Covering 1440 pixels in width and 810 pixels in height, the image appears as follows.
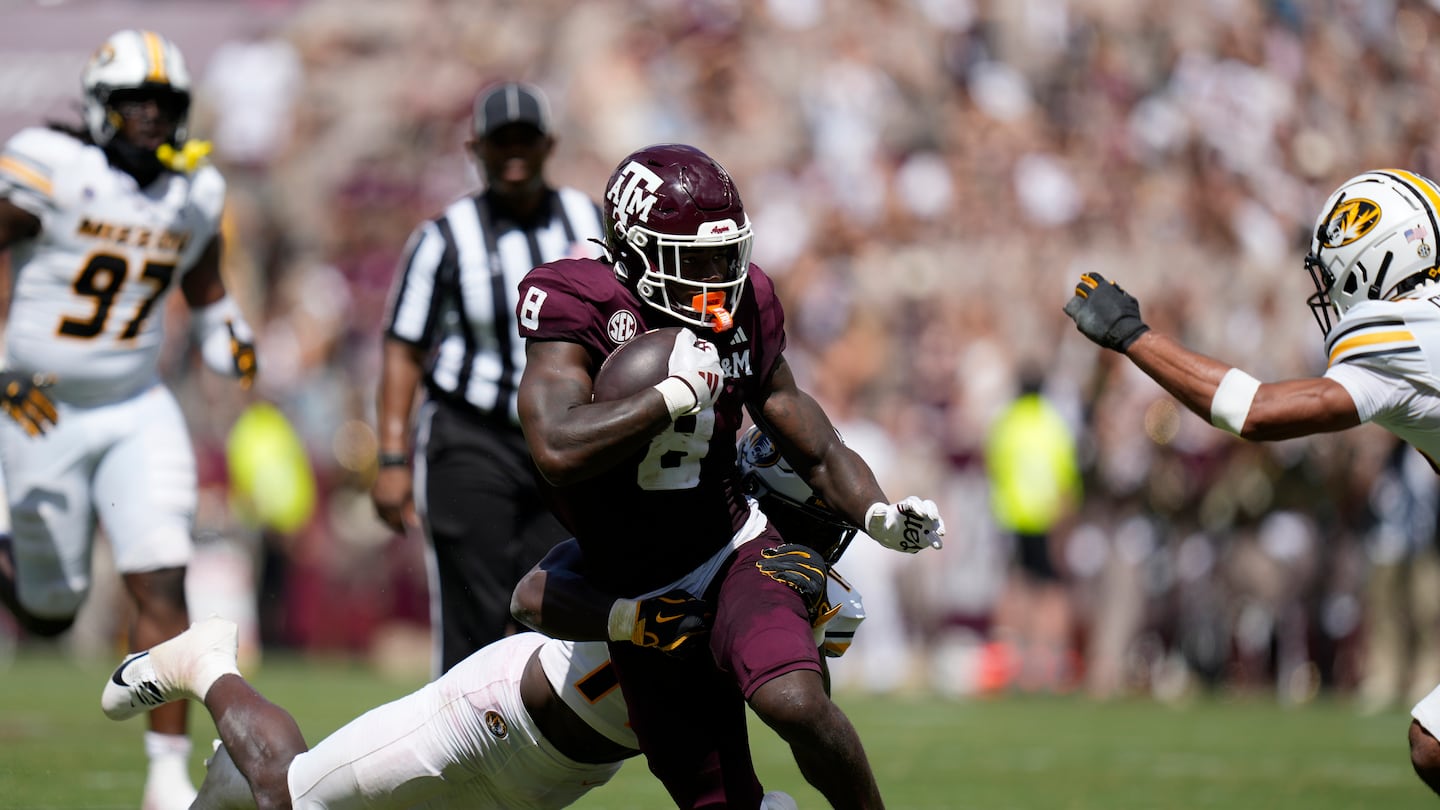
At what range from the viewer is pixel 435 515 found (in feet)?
21.3

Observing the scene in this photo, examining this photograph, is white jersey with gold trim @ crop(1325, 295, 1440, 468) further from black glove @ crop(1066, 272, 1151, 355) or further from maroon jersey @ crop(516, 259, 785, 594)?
maroon jersey @ crop(516, 259, 785, 594)

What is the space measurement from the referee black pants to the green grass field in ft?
2.67

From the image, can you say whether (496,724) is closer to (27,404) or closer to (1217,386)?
(1217,386)

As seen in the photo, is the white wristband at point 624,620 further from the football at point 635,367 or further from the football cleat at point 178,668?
the football cleat at point 178,668

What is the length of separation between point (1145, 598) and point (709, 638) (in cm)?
937

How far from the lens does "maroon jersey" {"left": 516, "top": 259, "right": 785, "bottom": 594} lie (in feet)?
13.8

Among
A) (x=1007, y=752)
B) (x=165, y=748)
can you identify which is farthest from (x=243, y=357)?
(x=1007, y=752)

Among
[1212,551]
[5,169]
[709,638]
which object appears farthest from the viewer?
[1212,551]

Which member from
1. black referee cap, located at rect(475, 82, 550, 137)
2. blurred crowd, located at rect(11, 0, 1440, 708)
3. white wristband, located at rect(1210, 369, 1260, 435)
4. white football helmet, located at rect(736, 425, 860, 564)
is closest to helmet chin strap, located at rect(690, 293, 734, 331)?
white football helmet, located at rect(736, 425, 860, 564)

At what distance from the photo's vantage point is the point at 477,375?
A: 21.5 feet

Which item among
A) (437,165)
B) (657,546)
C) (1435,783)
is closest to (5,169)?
(657,546)

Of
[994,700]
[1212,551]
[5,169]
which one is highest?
[5,169]

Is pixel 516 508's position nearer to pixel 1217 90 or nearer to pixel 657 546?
pixel 657 546

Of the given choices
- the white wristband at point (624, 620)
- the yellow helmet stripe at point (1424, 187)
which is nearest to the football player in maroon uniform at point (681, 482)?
the white wristband at point (624, 620)
